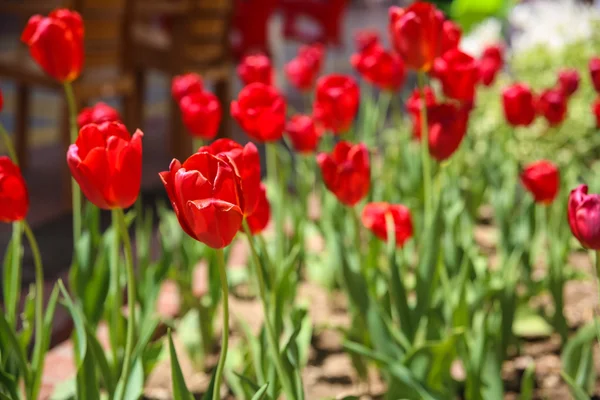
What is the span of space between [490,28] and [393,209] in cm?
331

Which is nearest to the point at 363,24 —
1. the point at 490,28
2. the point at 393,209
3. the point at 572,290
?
the point at 490,28

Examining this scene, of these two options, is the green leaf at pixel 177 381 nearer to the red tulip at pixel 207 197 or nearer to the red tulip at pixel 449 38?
the red tulip at pixel 207 197

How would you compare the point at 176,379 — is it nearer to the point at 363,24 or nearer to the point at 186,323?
the point at 186,323

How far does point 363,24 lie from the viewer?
480 inches

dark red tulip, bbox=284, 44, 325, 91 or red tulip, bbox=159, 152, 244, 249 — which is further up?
dark red tulip, bbox=284, 44, 325, 91

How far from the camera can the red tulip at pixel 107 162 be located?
3.07 feet

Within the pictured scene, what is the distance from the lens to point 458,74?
5.11ft

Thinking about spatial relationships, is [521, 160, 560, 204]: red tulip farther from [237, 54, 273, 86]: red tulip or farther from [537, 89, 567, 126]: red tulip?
[237, 54, 273, 86]: red tulip

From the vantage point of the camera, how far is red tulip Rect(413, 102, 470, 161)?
4.59ft

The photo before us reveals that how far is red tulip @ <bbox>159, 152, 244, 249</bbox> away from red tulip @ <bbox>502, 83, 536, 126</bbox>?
1.14 meters

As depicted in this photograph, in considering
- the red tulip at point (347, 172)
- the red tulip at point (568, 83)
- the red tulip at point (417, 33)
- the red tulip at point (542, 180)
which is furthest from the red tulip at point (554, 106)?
the red tulip at point (347, 172)

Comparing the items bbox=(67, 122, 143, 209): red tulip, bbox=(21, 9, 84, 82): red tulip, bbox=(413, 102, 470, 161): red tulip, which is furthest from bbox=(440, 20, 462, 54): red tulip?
bbox=(67, 122, 143, 209): red tulip

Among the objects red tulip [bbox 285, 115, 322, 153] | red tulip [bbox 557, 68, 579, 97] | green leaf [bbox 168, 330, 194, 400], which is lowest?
green leaf [bbox 168, 330, 194, 400]

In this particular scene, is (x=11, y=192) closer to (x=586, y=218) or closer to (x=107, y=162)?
(x=107, y=162)
